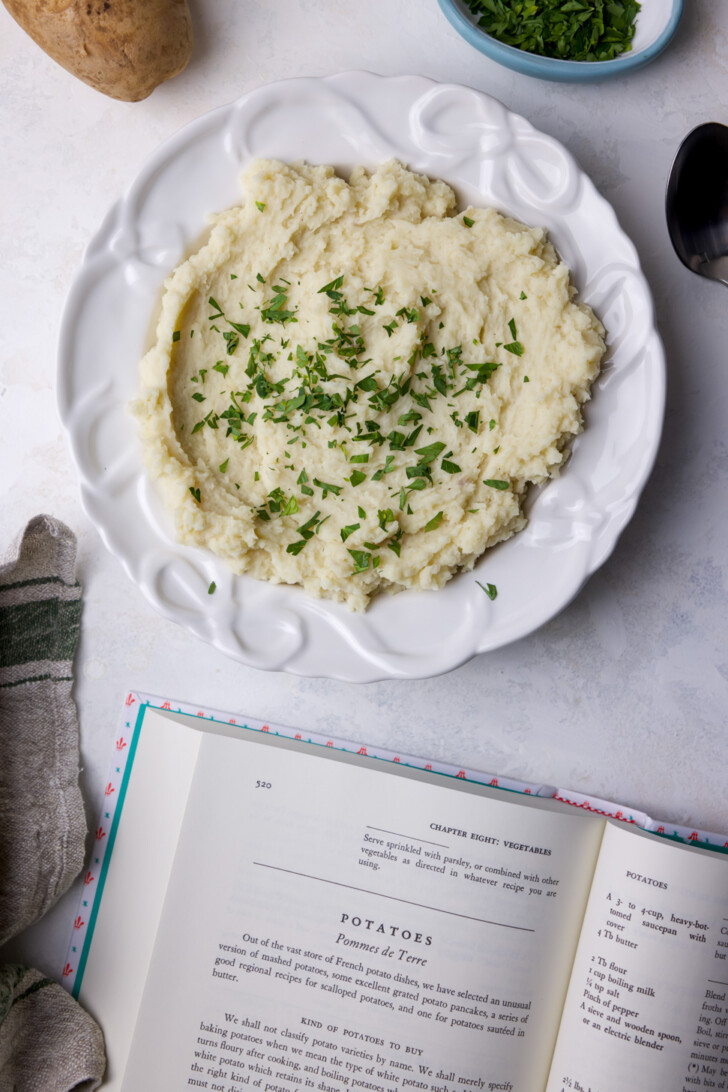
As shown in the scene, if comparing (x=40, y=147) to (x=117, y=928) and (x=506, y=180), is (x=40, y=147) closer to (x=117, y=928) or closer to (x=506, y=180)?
(x=506, y=180)

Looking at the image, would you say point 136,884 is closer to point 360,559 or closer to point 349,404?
point 360,559

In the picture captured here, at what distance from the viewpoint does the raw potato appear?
197 centimetres

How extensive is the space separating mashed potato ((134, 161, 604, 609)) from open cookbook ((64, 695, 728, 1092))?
0.60m

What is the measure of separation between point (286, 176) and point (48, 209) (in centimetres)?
76

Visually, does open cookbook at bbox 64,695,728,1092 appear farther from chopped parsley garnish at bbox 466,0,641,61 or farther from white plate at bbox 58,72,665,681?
chopped parsley garnish at bbox 466,0,641,61

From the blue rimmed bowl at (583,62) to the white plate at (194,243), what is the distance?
235mm

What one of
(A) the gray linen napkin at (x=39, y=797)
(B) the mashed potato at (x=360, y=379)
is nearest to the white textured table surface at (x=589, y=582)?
(A) the gray linen napkin at (x=39, y=797)

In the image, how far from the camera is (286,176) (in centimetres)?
195

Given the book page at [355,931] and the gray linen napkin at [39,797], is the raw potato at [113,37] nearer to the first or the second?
the gray linen napkin at [39,797]

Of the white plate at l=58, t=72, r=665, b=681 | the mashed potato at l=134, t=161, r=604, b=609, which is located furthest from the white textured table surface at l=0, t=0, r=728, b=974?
the mashed potato at l=134, t=161, r=604, b=609

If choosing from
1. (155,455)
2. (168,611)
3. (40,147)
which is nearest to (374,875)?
(168,611)

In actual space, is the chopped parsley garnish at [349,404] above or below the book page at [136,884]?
above

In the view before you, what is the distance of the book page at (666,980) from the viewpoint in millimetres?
1989

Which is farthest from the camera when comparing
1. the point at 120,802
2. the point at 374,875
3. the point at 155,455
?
the point at 120,802
